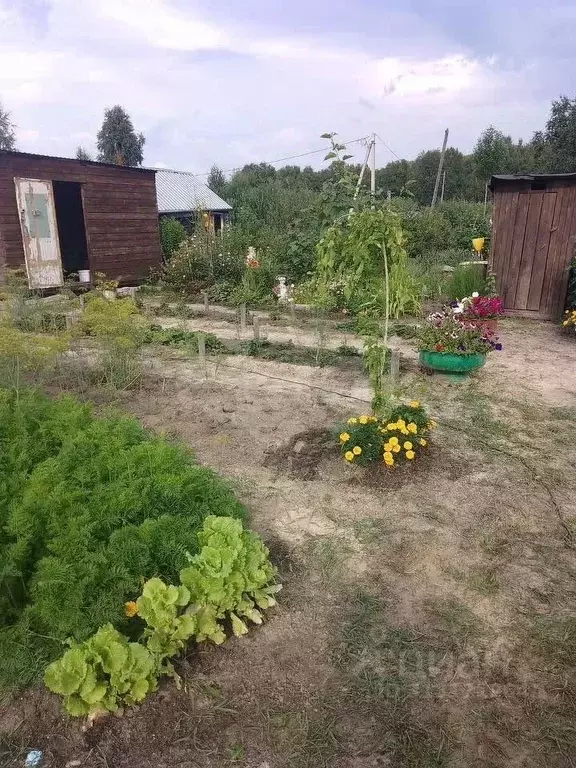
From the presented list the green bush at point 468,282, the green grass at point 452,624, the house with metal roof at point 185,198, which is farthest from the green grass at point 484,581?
the house with metal roof at point 185,198

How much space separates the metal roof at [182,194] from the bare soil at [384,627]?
62.8 feet

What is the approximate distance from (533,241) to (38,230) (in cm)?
899

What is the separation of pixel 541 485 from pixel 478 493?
46 centimetres

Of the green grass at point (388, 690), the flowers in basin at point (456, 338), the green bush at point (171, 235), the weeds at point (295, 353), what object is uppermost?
the green bush at point (171, 235)

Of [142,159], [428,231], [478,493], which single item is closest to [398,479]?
[478,493]

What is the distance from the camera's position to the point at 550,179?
8.36 meters

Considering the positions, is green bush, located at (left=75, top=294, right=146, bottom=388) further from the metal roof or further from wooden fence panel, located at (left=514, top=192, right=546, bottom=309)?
the metal roof

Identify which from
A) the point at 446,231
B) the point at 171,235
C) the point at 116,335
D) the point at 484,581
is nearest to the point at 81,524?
the point at 484,581

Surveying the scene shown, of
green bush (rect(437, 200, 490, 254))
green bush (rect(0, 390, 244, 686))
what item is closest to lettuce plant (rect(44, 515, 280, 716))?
green bush (rect(0, 390, 244, 686))

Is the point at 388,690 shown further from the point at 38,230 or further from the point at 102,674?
the point at 38,230

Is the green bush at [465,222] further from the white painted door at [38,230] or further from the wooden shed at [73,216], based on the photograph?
the white painted door at [38,230]

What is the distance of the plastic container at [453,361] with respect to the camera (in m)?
5.50

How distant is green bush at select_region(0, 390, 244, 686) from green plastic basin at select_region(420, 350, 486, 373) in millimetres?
3298

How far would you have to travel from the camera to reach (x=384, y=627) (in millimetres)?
2328
